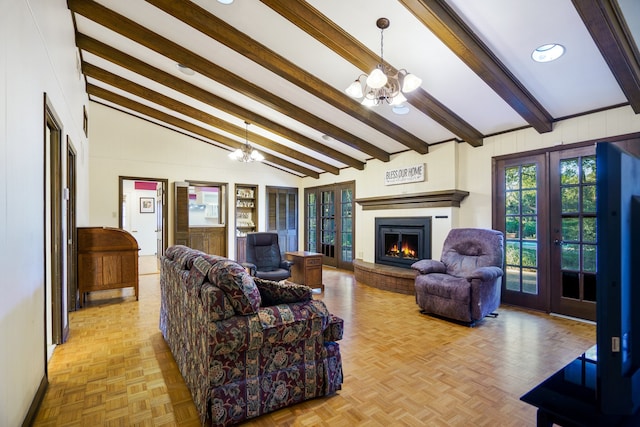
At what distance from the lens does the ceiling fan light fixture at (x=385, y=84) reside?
2551 mm

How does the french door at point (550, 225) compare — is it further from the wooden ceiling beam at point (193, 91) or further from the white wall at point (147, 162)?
the white wall at point (147, 162)

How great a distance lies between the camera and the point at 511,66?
307 cm

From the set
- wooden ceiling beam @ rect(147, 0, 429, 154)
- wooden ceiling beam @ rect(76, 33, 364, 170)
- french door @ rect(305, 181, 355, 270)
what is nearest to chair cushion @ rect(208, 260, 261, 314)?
wooden ceiling beam @ rect(147, 0, 429, 154)

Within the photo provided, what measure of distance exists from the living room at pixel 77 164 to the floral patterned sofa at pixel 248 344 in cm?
85

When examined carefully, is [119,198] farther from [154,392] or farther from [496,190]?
[496,190]

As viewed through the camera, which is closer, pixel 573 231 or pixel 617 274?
pixel 617 274

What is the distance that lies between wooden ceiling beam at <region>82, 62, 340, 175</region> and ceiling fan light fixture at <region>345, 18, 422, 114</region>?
3890 millimetres

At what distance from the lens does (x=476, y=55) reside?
281 cm

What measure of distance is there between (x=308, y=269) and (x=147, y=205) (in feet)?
24.8

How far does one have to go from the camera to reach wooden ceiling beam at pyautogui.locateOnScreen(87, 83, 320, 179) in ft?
19.0

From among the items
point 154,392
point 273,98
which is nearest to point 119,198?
point 273,98

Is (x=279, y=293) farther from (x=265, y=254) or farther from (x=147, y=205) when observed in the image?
(x=147, y=205)

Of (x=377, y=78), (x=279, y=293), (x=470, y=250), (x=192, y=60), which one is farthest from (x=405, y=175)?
(x=279, y=293)

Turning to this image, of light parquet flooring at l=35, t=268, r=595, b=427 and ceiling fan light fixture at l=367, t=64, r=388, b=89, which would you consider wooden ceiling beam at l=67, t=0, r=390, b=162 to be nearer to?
ceiling fan light fixture at l=367, t=64, r=388, b=89
